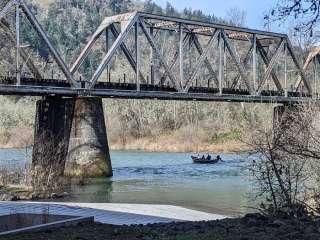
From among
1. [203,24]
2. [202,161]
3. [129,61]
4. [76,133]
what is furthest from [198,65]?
[76,133]

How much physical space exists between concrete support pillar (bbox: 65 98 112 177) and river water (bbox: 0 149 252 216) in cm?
139

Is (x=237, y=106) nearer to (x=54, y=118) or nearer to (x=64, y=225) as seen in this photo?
(x=54, y=118)

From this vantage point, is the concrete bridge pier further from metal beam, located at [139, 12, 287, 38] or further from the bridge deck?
metal beam, located at [139, 12, 287, 38]

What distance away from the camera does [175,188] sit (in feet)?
104

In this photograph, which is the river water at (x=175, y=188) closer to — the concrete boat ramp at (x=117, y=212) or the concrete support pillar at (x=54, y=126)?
the concrete boat ramp at (x=117, y=212)

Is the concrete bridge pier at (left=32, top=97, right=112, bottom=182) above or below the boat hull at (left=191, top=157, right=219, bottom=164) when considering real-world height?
above

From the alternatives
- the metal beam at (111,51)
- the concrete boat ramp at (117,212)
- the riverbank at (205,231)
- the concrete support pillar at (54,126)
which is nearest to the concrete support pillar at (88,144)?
the concrete support pillar at (54,126)

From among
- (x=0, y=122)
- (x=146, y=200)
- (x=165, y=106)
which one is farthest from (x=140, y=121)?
(x=146, y=200)

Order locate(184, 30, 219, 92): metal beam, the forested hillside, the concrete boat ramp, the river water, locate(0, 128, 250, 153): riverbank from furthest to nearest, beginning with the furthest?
the forested hillside → locate(0, 128, 250, 153): riverbank → locate(184, 30, 219, 92): metal beam → the river water → the concrete boat ramp

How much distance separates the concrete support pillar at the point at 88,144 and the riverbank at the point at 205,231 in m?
27.9

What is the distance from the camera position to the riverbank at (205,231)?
964cm

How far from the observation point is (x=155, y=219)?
15594 millimetres

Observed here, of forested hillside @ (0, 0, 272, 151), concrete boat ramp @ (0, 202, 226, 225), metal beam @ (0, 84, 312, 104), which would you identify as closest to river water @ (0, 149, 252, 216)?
concrete boat ramp @ (0, 202, 226, 225)

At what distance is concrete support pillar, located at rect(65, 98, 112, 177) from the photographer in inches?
1544
